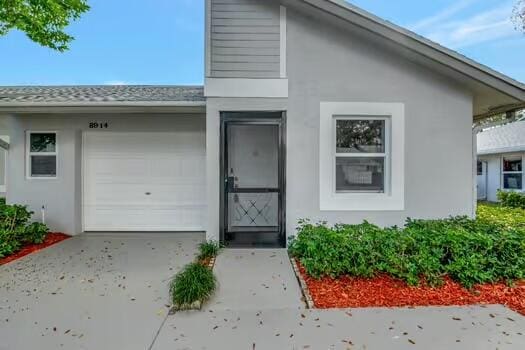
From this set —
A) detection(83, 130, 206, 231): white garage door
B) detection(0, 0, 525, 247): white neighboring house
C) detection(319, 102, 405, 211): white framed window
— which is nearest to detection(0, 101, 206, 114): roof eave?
detection(0, 0, 525, 247): white neighboring house

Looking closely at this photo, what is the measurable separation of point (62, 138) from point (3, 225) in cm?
229

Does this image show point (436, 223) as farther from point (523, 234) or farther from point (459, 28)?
point (459, 28)

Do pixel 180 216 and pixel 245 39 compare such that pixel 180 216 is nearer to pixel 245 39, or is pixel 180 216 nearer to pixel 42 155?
pixel 42 155

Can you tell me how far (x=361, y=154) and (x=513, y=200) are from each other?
11.5 meters

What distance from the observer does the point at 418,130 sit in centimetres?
626

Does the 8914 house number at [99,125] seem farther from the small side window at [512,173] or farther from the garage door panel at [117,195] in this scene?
the small side window at [512,173]

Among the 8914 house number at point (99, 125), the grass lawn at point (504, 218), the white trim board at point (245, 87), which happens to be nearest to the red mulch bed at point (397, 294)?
the grass lawn at point (504, 218)

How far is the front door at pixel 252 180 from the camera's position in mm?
6184

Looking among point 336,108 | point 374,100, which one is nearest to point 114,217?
point 336,108

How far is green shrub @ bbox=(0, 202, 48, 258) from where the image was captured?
614 centimetres

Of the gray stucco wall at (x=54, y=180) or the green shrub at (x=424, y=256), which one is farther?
the gray stucco wall at (x=54, y=180)

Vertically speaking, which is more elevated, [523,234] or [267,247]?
[523,234]

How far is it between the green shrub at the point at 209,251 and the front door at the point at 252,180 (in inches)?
10.6

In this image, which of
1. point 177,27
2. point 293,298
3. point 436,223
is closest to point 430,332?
point 293,298
